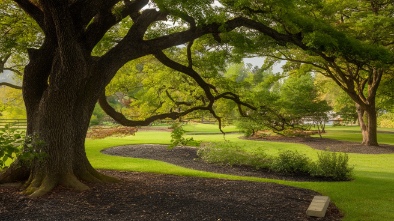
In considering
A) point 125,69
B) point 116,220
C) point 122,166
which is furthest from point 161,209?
point 125,69

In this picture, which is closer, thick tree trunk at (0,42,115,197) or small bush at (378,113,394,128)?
thick tree trunk at (0,42,115,197)

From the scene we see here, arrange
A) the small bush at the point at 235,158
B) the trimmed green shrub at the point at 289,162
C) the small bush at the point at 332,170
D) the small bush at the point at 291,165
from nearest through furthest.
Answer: the small bush at the point at 332,170 < the trimmed green shrub at the point at 289,162 < the small bush at the point at 291,165 < the small bush at the point at 235,158

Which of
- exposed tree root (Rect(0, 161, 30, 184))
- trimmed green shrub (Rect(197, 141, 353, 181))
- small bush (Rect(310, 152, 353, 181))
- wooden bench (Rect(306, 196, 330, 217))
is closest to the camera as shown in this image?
wooden bench (Rect(306, 196, 330, 217))

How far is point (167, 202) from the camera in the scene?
310 inches

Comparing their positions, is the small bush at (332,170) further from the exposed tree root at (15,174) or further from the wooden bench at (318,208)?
the exposed tree root at (15,174)

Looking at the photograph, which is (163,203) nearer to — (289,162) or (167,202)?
(167,202)

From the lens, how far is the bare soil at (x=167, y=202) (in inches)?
272

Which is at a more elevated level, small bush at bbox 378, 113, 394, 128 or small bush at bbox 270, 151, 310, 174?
small bush at bbox 378, 113, 394, 128

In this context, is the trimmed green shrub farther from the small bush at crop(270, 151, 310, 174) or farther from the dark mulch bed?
the dark mulch bed

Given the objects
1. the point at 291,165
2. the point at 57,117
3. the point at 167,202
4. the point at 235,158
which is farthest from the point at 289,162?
the point at 57,117

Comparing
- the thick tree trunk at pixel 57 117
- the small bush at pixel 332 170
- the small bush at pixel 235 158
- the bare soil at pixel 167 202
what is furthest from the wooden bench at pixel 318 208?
the small bush at pixel 235 158

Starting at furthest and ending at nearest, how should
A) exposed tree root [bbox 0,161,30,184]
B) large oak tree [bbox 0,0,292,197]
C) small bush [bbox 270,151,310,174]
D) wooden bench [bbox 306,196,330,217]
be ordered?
small bush [bbox 270,151,310,174], exposed tree root [bbox 0,161,30,184], large oak tree [bbox 0,0,292,197], wooden bench [bbox 306,196,330,217]

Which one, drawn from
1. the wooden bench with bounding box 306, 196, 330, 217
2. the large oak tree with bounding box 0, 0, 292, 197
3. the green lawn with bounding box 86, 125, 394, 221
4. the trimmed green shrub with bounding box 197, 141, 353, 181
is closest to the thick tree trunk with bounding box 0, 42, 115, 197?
the large oak tree with bounding box 0, 0, 292, 197

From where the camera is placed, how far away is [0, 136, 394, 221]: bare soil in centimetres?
691
